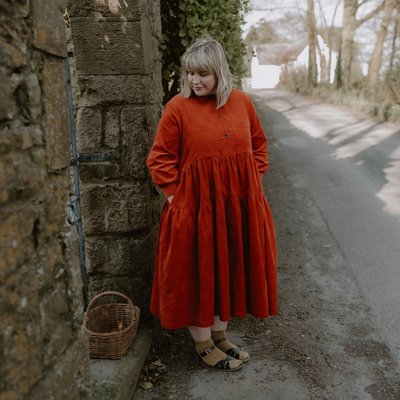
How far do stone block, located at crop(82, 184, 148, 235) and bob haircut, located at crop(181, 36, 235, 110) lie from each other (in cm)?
78

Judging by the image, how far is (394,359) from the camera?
274cm

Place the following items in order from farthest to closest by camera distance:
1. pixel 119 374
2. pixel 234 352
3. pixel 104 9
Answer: pixel 234 352 < pixel 104 9 < pixel 119 374

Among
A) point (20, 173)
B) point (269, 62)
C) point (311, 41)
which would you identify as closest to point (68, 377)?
point (20, 173)

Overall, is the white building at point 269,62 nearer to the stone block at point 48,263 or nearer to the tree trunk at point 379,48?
the tree trunk at point 379,48

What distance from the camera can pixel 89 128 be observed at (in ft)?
9.07

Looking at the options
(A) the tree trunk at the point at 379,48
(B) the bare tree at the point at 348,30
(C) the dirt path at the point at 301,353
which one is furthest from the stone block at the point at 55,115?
(B) the bare tree at the point at 348,30

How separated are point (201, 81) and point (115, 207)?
1053 mm

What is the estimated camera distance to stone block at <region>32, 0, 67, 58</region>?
1.31 meters

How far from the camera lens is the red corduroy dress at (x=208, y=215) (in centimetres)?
243

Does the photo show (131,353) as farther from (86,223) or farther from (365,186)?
(365,186)

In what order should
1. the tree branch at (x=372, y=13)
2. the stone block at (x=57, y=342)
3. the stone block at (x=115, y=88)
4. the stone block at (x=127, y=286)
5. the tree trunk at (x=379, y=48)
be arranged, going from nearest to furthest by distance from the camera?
the stone block at (x=57, y=342) → the stone block at (x=115, y=88) → the stone block at (x=127, y=286) → the tree trunk at (x=379, y=48) → the tree branch at (x=372, y=13)

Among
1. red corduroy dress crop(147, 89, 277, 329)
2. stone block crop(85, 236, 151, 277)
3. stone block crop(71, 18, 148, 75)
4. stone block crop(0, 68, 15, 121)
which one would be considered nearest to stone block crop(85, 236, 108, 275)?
stone block crop(85, 236, 151, 277)

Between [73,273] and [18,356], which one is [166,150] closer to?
[73,273]

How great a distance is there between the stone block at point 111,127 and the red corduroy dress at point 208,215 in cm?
45
